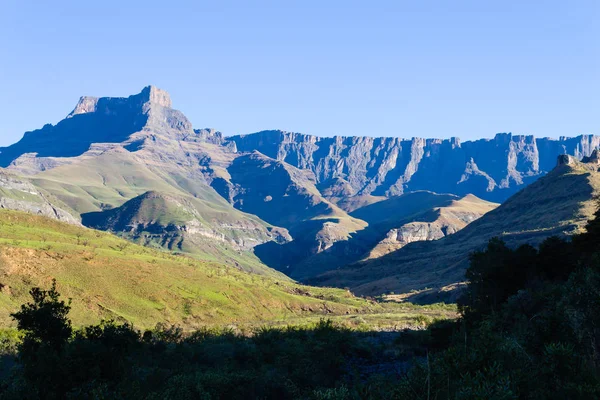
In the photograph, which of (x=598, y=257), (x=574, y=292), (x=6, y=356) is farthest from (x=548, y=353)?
(x=6, y=356)

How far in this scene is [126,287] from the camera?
127125 millimetres

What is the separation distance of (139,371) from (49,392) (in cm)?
1921

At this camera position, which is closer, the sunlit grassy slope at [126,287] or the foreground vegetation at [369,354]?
the foreground vegetation at [369,354]

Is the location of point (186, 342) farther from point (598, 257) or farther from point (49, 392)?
point (598, 257)

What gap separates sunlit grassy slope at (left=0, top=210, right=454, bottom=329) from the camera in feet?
366

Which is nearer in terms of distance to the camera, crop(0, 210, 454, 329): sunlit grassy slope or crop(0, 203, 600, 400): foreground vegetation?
crop(0, 203, 600, 400): foreground vegetation

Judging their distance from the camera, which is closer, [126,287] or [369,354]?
[369,354]

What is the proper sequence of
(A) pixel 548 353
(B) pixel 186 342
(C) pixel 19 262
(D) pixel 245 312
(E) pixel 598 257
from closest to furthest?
1. (A) pixel 548 353
2. (E) pixel 598 257
3. (B) pixel 186 342
4. (C) pixel 19 262
5. (D) pixel 245 312

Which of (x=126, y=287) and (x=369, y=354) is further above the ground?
(x=126, y=287)

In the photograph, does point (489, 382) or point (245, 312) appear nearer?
point (489, 382)

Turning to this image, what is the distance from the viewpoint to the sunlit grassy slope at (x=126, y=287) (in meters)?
112

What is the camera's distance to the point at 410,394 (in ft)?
84.1

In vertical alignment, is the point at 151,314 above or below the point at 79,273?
below

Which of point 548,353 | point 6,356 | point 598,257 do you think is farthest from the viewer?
point 6,356
